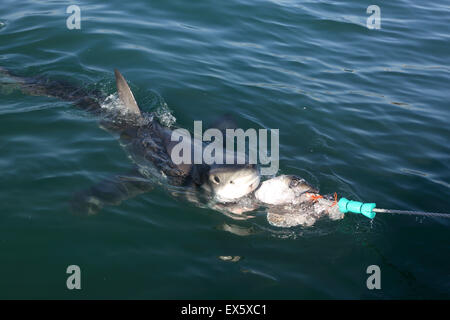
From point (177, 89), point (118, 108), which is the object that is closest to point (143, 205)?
point (118, 108)

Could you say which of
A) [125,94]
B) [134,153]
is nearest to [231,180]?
[134,153]

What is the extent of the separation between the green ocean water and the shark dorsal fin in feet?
2.02

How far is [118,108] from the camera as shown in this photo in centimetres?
726

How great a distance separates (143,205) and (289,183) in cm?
182

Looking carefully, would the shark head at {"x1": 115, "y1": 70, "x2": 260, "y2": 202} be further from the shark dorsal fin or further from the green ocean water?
the shark dorsal fin

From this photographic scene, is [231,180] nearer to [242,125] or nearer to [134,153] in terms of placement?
[134,153]

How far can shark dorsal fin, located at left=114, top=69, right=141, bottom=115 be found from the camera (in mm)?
6391

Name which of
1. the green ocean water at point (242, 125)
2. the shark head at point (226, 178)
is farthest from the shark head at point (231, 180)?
the green ocean water at point (242, 125)

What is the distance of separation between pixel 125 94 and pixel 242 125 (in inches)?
80.2

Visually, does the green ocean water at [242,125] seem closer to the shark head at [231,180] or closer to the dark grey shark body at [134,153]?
the dark grey shark body at [134,153]

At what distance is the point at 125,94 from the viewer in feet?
21.7
